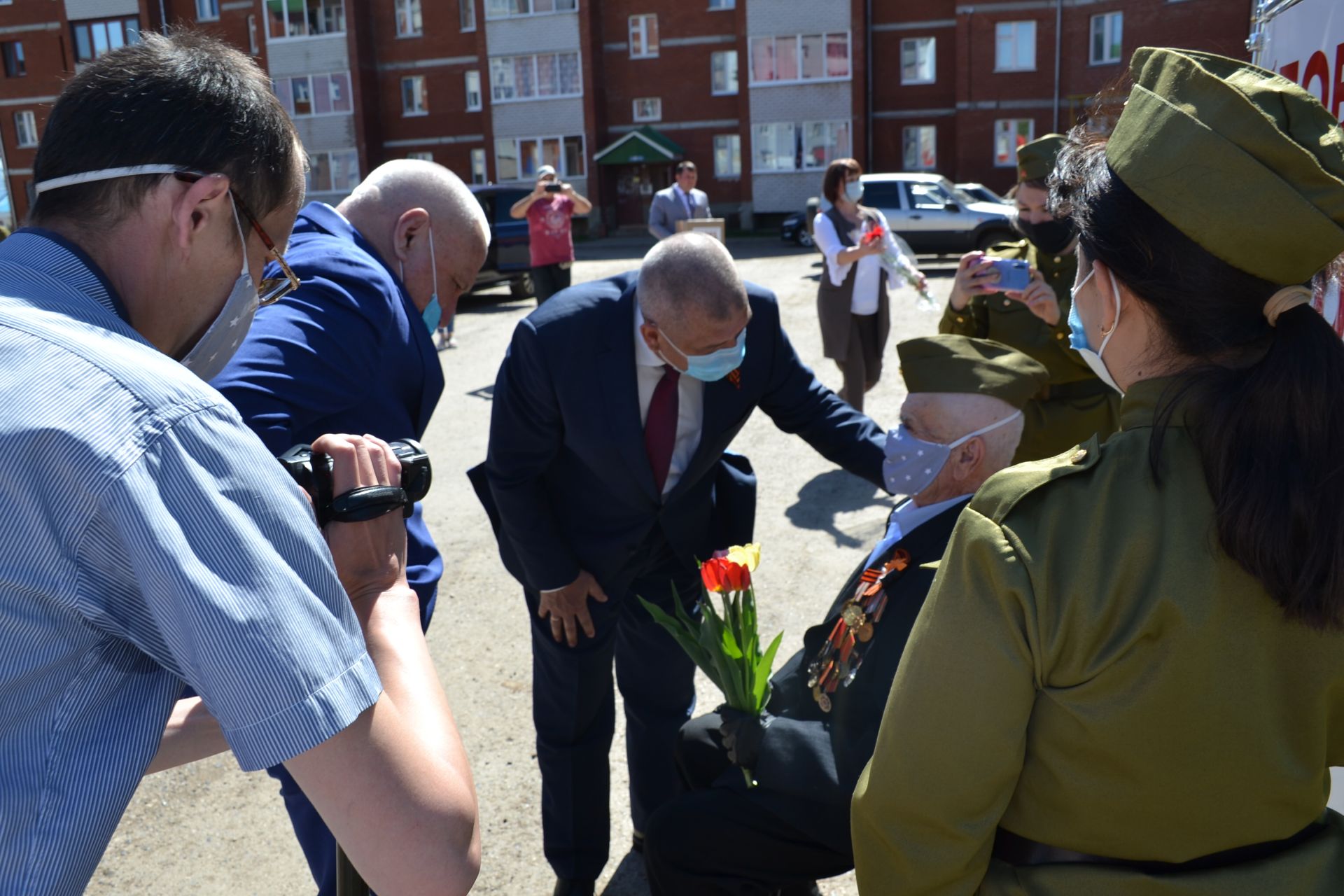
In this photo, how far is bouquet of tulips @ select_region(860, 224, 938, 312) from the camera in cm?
691

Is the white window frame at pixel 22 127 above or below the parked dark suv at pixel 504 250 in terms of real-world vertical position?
above

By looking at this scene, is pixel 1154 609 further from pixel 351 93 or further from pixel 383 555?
pixel 351 93

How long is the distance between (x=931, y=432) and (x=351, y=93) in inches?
1665

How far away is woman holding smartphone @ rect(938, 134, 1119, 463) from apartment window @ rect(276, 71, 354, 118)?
134 ft

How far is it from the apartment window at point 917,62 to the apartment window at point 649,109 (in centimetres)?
850

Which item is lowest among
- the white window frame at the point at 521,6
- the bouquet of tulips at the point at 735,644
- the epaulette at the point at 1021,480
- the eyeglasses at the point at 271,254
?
the bouquet of tulips at the point at 735,644

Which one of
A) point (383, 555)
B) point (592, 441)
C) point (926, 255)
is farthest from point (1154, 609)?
point (926, 255)

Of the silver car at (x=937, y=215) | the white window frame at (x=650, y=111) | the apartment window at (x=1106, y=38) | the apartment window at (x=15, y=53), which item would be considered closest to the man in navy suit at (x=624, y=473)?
the silver car at (x=937, y=215)

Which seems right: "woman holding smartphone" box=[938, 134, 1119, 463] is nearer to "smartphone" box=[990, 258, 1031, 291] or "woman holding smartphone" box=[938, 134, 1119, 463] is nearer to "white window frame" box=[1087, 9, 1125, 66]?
"smartphone" box=[990, 258, 1031, 291]

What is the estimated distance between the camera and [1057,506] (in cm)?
144

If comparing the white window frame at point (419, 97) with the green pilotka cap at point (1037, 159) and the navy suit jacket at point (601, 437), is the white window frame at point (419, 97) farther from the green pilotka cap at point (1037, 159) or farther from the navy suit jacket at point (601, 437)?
the navy suit jacket at point (601, 437)

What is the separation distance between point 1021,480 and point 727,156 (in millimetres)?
37997

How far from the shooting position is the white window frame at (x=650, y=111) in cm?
3831

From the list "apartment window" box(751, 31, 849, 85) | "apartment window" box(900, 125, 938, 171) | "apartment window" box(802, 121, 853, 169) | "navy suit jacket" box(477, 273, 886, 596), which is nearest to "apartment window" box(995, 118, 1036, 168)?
"apartment window" box(900, 125, 938, 171)
